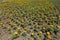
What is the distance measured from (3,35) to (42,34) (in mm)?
1500

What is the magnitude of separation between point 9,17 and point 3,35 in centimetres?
227

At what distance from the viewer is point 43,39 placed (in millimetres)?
6266

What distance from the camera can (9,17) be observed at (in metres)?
8.93

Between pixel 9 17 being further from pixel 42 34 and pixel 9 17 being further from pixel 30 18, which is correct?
pixel 42 34

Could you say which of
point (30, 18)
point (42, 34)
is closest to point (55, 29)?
point (42, 34)

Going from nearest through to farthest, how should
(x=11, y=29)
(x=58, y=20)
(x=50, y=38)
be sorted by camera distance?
(x=50, y=38) → (x=11, y=29) → (x=58, y=20)

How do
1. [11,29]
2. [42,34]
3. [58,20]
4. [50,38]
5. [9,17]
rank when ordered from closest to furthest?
1. [50,38]
2. [42,34]
3. [11,29]
4. [58,20]
5. [9,17]

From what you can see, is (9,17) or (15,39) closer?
(15,39)

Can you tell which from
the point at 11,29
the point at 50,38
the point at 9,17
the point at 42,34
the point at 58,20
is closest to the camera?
the point at 50,38

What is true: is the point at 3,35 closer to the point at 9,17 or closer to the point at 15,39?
the point at 15,39

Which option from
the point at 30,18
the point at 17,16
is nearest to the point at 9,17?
the point at 17,16

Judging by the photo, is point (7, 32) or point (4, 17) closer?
point (7, 32)

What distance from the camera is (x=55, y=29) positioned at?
694 cm

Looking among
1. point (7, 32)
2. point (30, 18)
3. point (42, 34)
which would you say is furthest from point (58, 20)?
point (7, 32)
